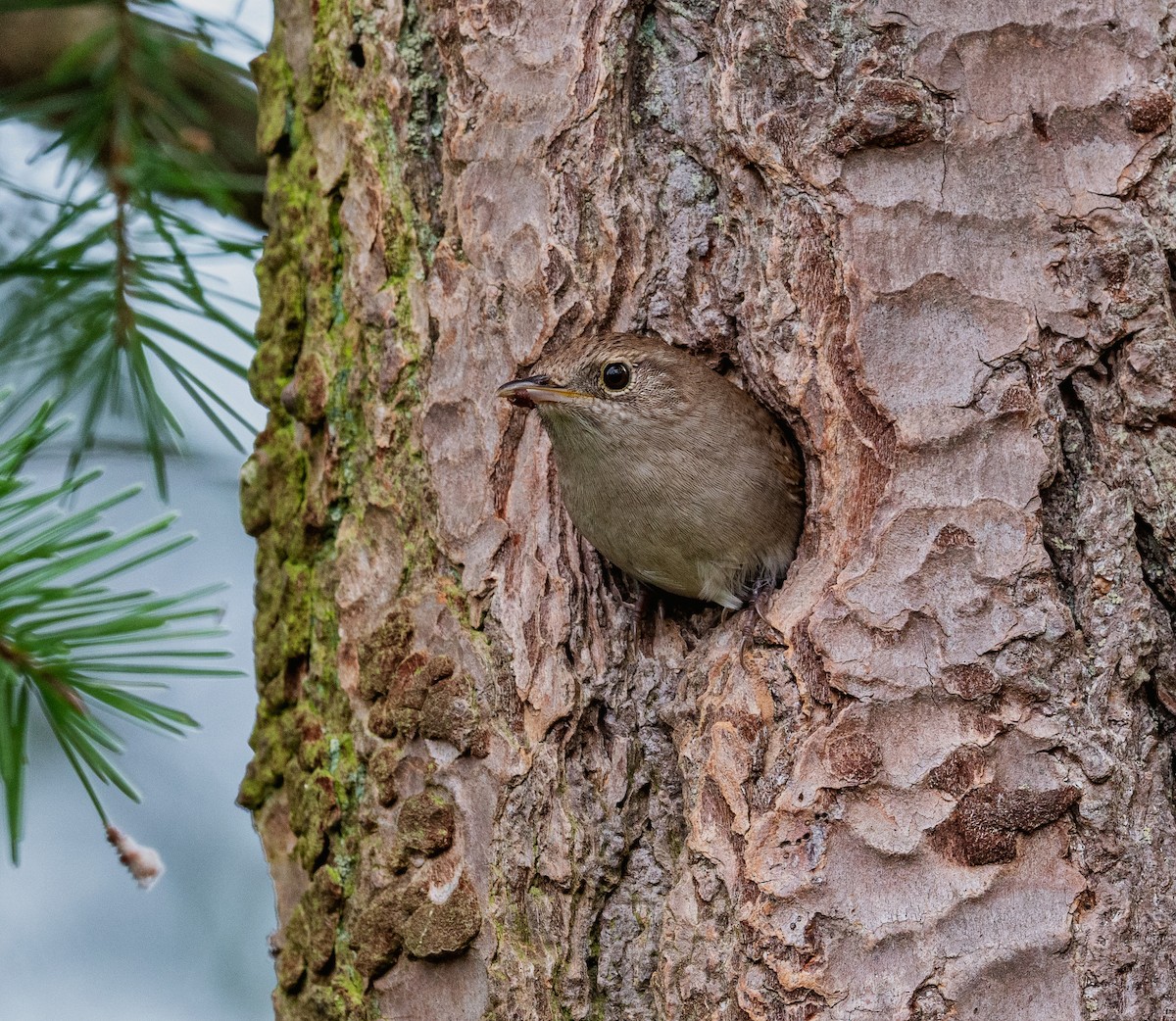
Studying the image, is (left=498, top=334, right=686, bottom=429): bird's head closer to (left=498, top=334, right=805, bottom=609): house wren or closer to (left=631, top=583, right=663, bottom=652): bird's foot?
(left=498, top=334, right=805, bottom=609): house wren

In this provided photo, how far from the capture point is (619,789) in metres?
2.67

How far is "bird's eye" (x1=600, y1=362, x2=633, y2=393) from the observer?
2.89 meters

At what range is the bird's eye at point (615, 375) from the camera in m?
2.89

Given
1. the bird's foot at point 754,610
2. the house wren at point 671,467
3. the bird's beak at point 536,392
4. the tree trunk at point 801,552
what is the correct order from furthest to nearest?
the house wren at point 671,467, the bird's beak at point 536,392, the bird's foot at point 754,610, the tree trunk at point 801,552

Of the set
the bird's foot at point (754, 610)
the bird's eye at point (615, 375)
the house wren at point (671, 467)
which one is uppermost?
the bird's eye at point (615, 375)

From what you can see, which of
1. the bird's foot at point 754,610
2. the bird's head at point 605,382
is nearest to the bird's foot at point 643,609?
the bird's foot at point 754,610

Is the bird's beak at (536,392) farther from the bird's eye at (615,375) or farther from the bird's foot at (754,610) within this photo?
the bird's foot at (754,610)

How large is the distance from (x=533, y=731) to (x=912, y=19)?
165 centimetres

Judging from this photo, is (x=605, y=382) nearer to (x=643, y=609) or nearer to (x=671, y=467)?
(x=671, y=467)

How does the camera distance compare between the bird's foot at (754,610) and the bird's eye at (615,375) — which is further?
the bird's eye at (615,375)

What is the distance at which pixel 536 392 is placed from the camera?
275cm

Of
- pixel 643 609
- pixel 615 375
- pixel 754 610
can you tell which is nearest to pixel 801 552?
pixel 754 610

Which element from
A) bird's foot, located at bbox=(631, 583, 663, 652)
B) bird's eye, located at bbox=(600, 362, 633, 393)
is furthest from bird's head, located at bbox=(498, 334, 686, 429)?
bird's foot, located at bbox=(631, 583, 663, 652)

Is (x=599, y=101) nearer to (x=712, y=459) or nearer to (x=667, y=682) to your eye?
(x=712, y=459)
